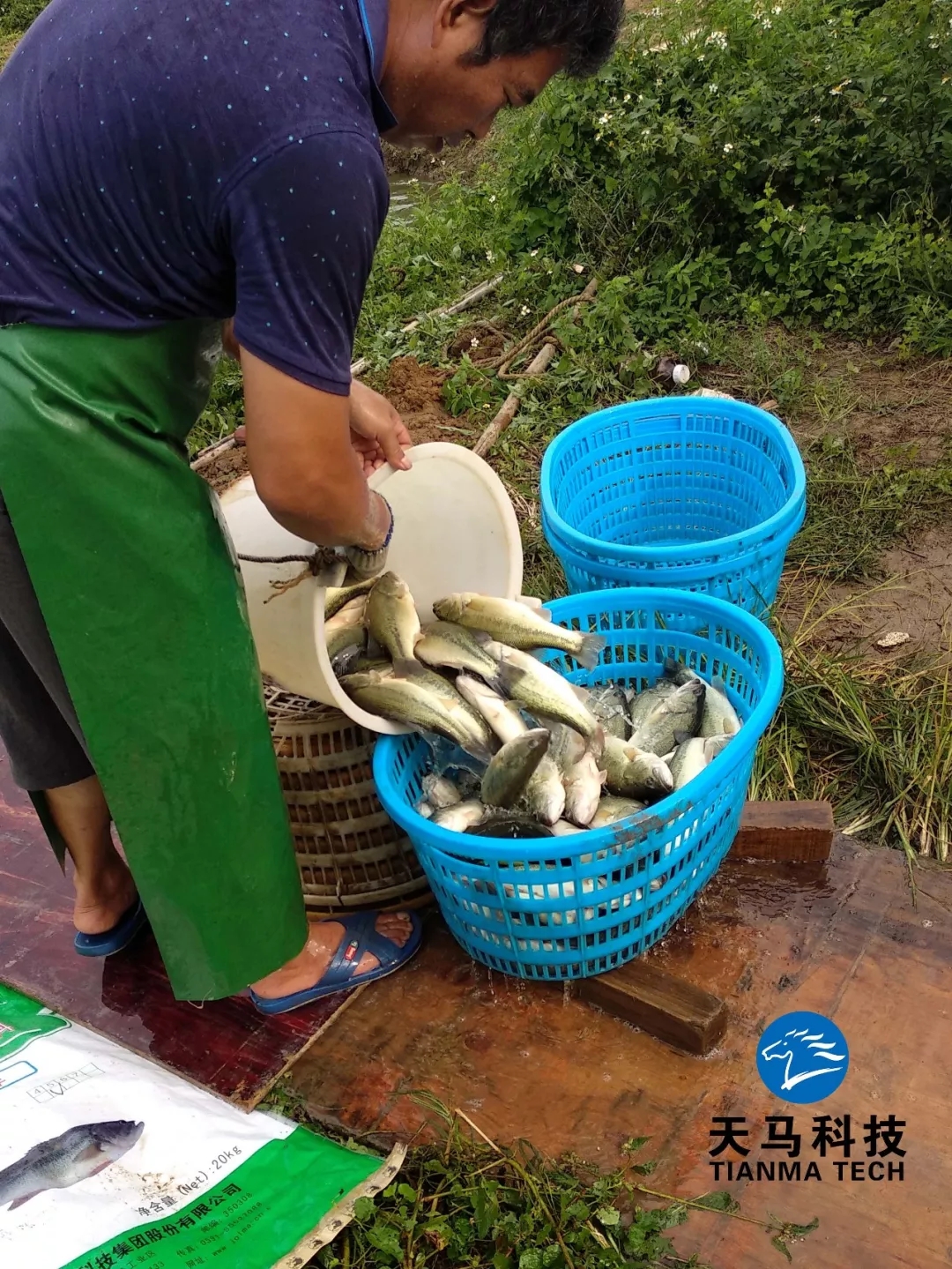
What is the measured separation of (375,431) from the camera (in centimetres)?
238

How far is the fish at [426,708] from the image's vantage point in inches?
99.0

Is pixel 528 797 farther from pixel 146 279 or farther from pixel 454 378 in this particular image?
pixel 454 378

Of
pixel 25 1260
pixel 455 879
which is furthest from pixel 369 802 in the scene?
pixel 25 1260

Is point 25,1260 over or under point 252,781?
under

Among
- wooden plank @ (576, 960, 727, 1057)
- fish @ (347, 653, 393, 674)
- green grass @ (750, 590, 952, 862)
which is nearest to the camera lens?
wooden plank @ (576, 960, 727, 1057)

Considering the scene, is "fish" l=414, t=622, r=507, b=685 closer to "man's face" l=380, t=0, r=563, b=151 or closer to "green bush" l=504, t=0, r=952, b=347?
"man's face" l=380, t=0, r=563, b=151

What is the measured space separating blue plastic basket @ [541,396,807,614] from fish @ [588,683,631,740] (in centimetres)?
39

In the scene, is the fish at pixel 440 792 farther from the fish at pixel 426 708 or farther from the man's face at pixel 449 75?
the man's face at pixel 449 75

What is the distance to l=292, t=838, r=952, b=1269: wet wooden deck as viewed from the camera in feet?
6.55

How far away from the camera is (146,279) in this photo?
180 centimetres

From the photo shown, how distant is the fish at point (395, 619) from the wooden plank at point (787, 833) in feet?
3.29

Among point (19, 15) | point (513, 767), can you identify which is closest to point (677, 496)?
point (513, 767)

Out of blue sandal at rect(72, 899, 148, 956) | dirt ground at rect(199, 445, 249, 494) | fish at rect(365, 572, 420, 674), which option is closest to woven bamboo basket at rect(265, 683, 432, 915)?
fish at rect(365, 572, 420, 674)

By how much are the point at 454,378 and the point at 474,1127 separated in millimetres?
4496
